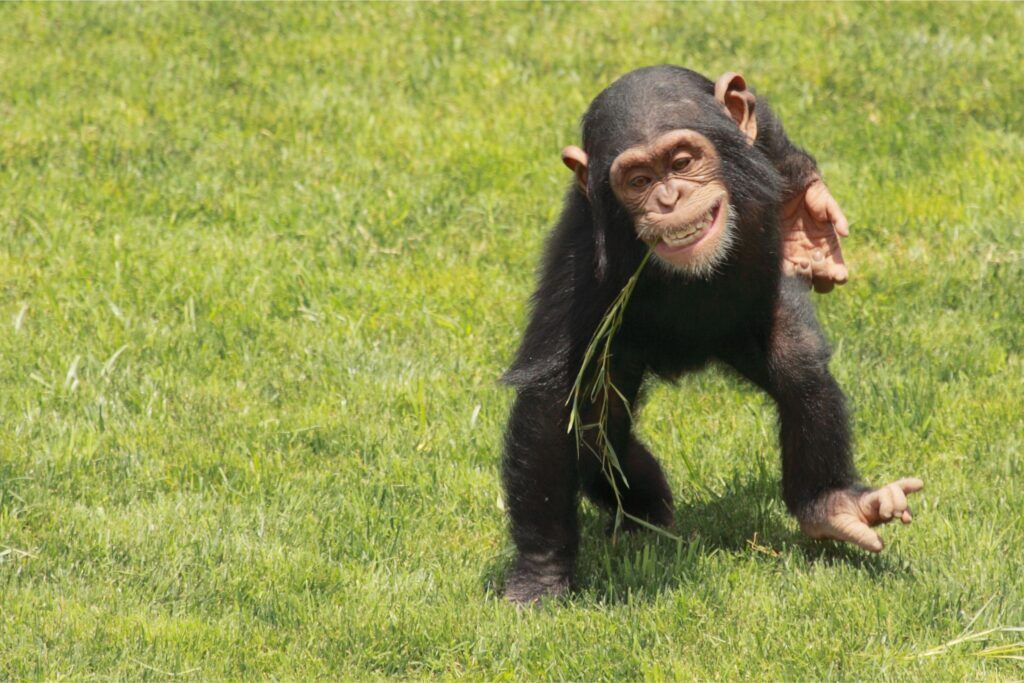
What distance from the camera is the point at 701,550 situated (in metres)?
5.57

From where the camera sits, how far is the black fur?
525 centimetres

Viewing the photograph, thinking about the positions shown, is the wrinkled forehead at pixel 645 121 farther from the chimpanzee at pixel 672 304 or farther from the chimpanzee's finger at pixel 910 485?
the chimpanzee's finger at pixel 910 485

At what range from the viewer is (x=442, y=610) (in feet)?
16.9

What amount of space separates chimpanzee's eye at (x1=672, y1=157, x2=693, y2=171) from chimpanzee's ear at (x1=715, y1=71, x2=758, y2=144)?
0.38m

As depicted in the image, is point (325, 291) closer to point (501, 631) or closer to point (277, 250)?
point (277, 250)

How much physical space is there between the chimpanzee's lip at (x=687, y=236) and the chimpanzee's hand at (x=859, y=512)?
1.18 m

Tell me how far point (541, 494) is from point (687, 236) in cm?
118

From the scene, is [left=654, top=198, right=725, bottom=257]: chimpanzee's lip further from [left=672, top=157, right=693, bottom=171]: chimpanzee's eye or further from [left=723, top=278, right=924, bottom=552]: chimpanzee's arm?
[left=723, top=278, right=924, bottom=552]: chimpanzee's arm

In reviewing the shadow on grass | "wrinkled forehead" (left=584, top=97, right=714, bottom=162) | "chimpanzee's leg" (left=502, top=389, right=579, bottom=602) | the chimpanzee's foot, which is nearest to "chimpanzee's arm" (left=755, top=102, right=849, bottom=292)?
"wrinkled forehead" (left=584, top=97, right=714, bottom=162)

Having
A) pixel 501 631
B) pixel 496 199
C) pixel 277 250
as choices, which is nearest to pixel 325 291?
pixel 277 250

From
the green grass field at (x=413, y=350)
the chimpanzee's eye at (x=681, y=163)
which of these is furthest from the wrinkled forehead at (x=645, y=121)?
the green grass field at (x=413, y=350)

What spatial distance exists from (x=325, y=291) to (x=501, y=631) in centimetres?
313

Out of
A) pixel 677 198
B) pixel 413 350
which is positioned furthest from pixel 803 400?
pixel 413 350

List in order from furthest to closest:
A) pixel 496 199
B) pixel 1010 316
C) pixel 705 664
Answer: pixel 496 199, pixel 1010 316, pixel 705 664
